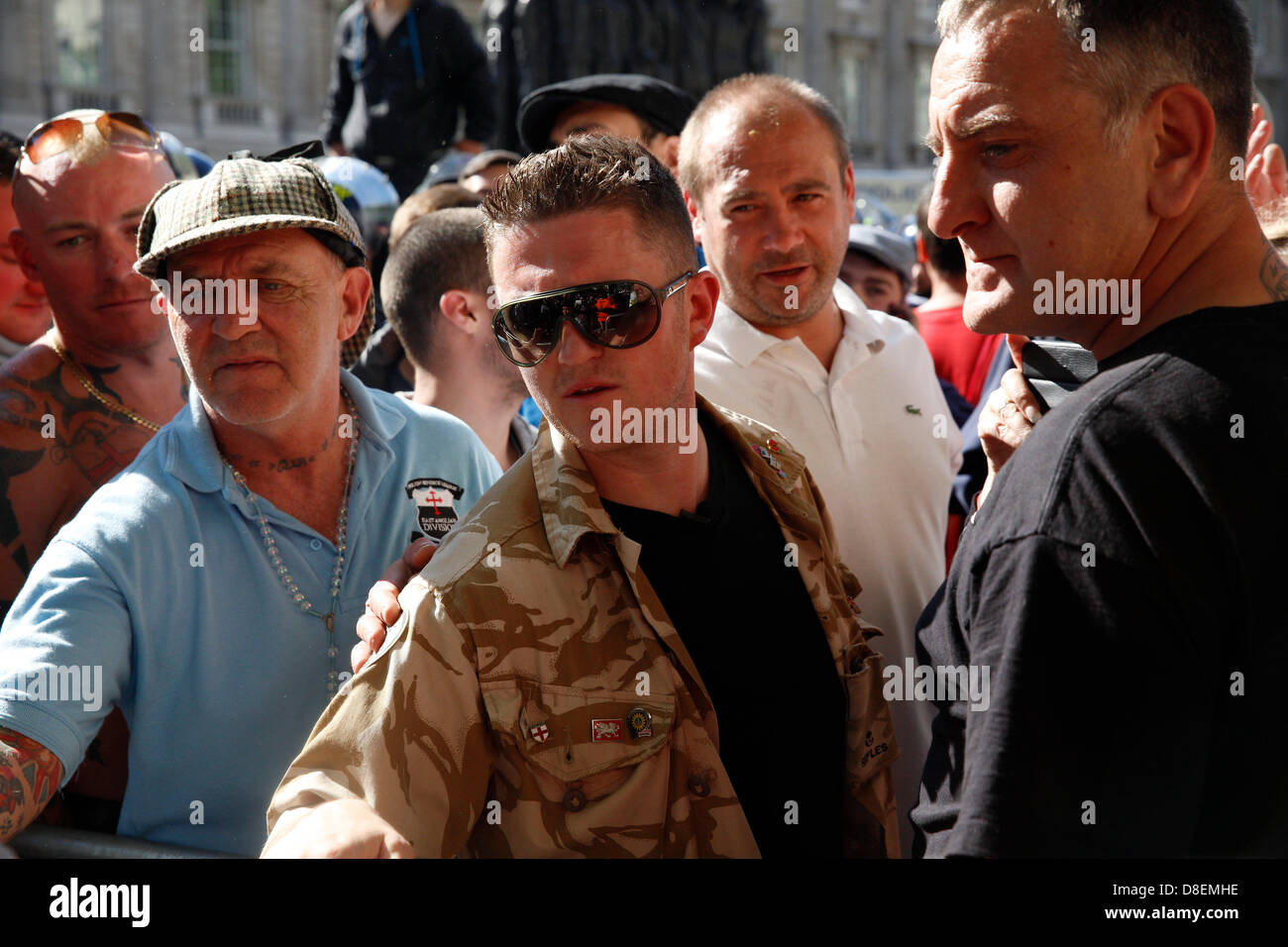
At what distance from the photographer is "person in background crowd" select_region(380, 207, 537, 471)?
3838 mm

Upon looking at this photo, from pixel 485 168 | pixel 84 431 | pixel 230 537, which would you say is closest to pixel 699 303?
pixel 230 537

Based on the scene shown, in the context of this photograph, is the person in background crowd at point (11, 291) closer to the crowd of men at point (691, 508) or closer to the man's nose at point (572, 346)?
the crowd of men at point (691, 508)

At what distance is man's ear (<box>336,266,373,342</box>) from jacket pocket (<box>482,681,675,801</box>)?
1212mm

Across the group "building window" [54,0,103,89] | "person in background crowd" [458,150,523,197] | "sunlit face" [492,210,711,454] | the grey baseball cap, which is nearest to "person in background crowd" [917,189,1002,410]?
the grey baseball cap

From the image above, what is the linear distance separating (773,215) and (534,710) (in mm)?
1867

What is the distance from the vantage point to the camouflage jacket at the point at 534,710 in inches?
74.5

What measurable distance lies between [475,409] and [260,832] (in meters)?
1.73

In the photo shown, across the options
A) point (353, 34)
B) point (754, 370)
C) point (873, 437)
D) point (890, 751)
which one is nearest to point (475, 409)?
point (754, 370)

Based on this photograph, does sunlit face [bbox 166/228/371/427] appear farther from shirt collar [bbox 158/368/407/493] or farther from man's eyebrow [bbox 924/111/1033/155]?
man's eyebrow [bbox 924/111/1033/155]

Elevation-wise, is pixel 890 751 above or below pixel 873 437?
below

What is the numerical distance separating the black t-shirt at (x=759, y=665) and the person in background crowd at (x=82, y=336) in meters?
1.57

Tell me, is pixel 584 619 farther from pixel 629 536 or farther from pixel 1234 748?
pixel 1234 748

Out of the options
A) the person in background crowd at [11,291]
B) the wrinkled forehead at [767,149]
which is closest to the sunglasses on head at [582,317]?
the wrinkled forehead at [767,149]

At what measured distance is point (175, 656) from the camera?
92.9 inches
